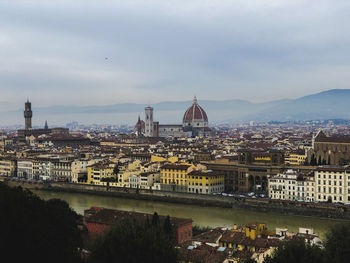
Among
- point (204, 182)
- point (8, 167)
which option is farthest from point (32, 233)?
point (8, 167)

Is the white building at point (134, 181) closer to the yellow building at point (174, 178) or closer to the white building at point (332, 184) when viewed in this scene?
the yellow building at point (174, 178)

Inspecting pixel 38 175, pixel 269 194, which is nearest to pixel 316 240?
pixel 269 194

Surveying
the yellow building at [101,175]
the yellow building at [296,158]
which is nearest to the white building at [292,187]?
the yellow building at [101,175]

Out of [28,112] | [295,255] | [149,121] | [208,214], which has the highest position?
[28,112]

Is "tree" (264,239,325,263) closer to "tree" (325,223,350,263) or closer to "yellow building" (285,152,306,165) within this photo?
"tree" (325,223,350,263)

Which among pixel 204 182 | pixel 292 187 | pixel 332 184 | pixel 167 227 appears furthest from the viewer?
pixel 204 182

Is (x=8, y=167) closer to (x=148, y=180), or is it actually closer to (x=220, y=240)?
(x=148, y=180)

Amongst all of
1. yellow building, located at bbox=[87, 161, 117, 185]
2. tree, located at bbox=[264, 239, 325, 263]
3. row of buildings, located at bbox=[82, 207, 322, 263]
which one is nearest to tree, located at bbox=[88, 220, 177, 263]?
row of buildings, located at bbox=[82, 207, 322, 263]
